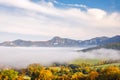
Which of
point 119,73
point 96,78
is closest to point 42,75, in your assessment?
point 96,78

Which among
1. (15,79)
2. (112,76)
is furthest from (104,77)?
(15,79)

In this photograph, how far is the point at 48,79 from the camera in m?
198

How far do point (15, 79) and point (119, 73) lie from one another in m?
66.1

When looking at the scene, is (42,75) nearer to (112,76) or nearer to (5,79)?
(5,79)

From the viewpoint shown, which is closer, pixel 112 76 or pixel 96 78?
pixel 112 76

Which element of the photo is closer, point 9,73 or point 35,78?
point 9,73

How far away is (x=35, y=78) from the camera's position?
7692 inches

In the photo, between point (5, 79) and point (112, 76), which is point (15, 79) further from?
point (112, 76)

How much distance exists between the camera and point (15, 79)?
182375mm

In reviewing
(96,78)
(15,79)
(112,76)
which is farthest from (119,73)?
(15,79)

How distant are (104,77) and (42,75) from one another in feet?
140

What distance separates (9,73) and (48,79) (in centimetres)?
3031

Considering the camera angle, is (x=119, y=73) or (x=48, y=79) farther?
(x=48, y=79)

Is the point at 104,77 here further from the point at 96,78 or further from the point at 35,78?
the point at 35,78
